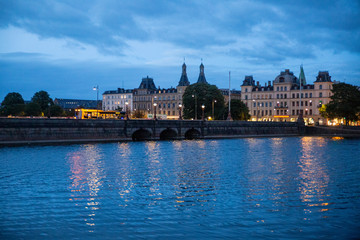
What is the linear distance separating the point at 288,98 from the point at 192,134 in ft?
261

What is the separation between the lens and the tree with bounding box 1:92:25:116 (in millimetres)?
145875

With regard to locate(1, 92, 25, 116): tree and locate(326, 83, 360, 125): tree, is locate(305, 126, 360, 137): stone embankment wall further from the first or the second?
locate(1, 92, 25, 116): tree

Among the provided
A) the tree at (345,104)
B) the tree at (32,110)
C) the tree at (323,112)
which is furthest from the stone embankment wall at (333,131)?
the tree at (32,110)

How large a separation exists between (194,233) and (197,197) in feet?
25.3

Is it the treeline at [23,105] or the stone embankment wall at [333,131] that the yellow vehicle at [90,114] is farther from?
the stone embankment wall at [333,131]

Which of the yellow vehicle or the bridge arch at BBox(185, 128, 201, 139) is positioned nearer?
the bridge arch at BBox(185, 128, 201, 139)

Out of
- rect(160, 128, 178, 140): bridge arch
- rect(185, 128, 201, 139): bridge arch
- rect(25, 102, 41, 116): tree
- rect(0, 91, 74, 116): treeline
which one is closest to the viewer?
rect(160, 128, 178, 140): bridge arch

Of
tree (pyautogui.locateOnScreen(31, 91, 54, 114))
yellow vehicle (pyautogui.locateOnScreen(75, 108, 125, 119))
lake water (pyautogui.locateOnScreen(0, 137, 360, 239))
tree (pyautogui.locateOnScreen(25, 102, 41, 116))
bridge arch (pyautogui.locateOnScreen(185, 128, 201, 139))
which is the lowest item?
lake water (pyautogui.locateOnScreen(0, 137, 360, 239))

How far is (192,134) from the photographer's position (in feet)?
347

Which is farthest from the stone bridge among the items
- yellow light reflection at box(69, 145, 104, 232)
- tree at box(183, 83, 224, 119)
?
tree at box(183, 83, 224, 119)

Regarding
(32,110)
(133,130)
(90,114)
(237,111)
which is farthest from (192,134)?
(32,110)

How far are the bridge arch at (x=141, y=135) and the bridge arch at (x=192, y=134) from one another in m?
12.0

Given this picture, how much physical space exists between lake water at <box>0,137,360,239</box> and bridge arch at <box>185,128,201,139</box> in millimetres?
60987

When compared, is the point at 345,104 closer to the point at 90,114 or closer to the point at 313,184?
the point at 90,114
